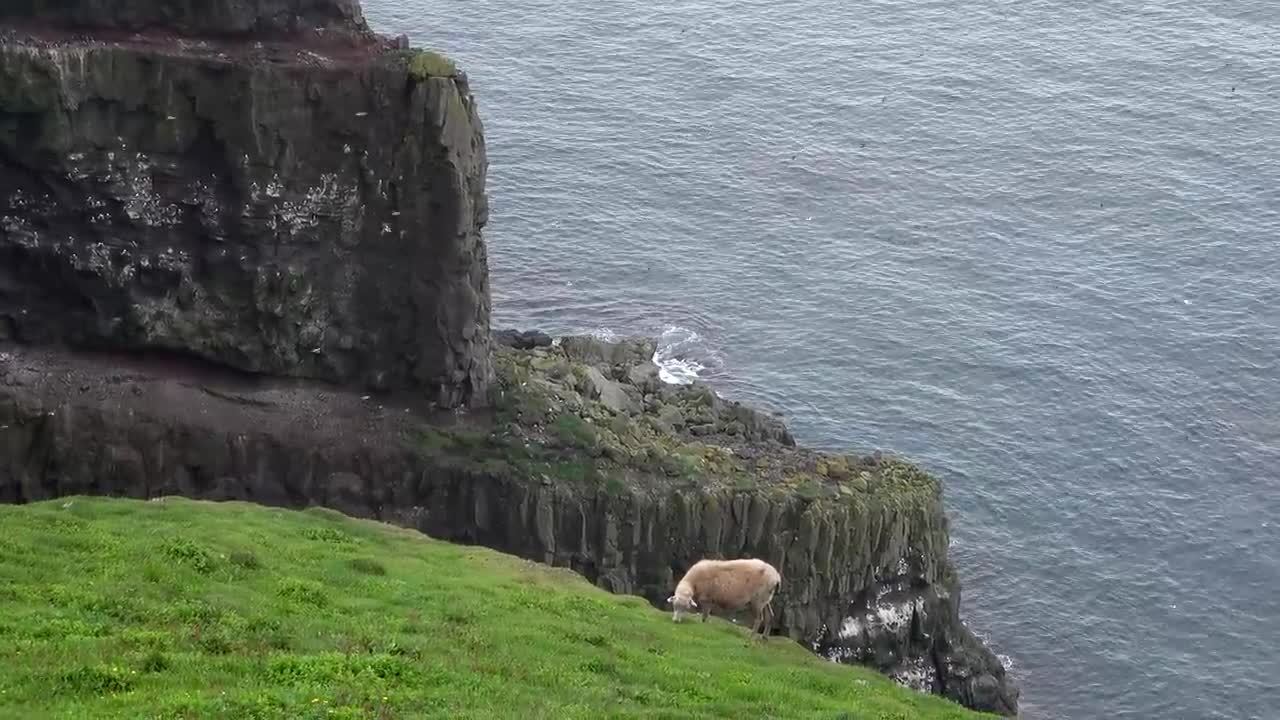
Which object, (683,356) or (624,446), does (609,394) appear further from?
(683,356)

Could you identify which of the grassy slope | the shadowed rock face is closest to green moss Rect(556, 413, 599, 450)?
the shadowed rock face

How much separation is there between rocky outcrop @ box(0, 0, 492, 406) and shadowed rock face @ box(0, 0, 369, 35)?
2.1 inches

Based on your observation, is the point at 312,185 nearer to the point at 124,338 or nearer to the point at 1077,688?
the point at 124,338

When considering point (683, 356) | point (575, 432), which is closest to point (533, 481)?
point (575, 432)

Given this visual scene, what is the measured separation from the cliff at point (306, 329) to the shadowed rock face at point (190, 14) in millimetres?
90

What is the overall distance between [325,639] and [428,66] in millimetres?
32974

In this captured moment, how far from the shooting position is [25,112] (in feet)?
196

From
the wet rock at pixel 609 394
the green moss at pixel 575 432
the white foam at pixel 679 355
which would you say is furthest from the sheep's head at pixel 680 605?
the white foam at pixel 679 355

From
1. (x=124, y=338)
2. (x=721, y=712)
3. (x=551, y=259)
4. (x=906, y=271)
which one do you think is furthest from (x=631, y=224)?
(x=721, y=712)

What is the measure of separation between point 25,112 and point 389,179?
13.2 metres

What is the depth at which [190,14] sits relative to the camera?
62.0 metres

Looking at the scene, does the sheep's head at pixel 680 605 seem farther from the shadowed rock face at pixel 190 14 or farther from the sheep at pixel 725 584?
the shadowed rock face at pixel 190 14

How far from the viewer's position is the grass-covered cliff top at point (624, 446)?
6556 centimetres

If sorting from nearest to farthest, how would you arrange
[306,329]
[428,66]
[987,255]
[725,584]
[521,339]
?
[725,584], [428,66], [306,329], [521,339], [987,255]
